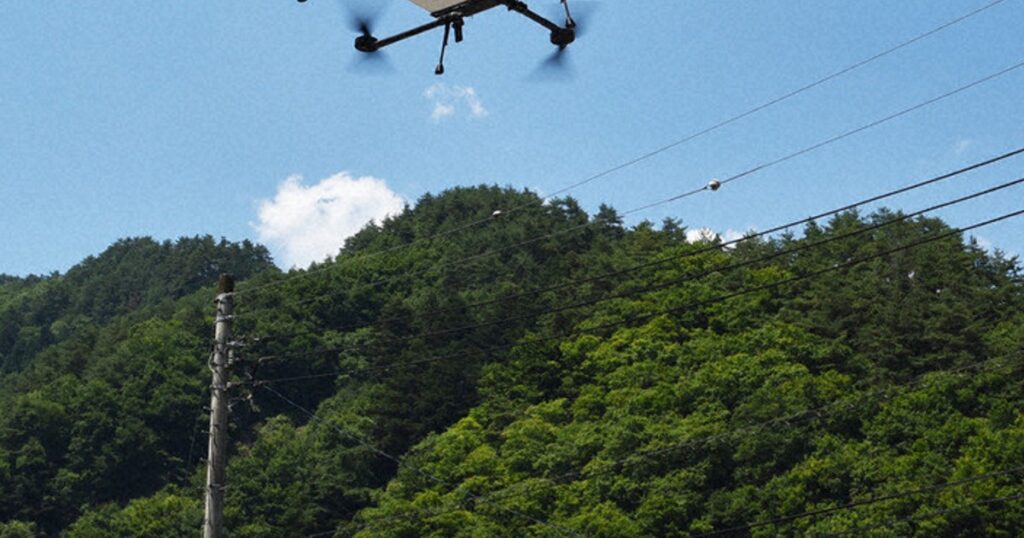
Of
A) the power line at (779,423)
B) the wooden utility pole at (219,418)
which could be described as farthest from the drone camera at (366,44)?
the power line at (779,423)

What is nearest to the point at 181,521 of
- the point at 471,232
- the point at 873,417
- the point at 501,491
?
the point at 501,491

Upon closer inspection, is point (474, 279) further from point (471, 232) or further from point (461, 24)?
point (461, 24)

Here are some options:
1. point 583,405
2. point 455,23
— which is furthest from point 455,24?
point 583,405

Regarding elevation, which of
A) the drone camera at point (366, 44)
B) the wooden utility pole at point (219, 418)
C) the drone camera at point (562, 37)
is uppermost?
the drone camera at point (366, 44)

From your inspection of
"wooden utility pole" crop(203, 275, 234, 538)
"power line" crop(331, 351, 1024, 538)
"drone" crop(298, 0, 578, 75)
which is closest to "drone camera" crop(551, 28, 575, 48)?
"drone" crop(298, 0, 578, 75)

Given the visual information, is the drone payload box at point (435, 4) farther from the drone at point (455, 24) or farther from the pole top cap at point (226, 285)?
the pole top cap at point (226, 285)
